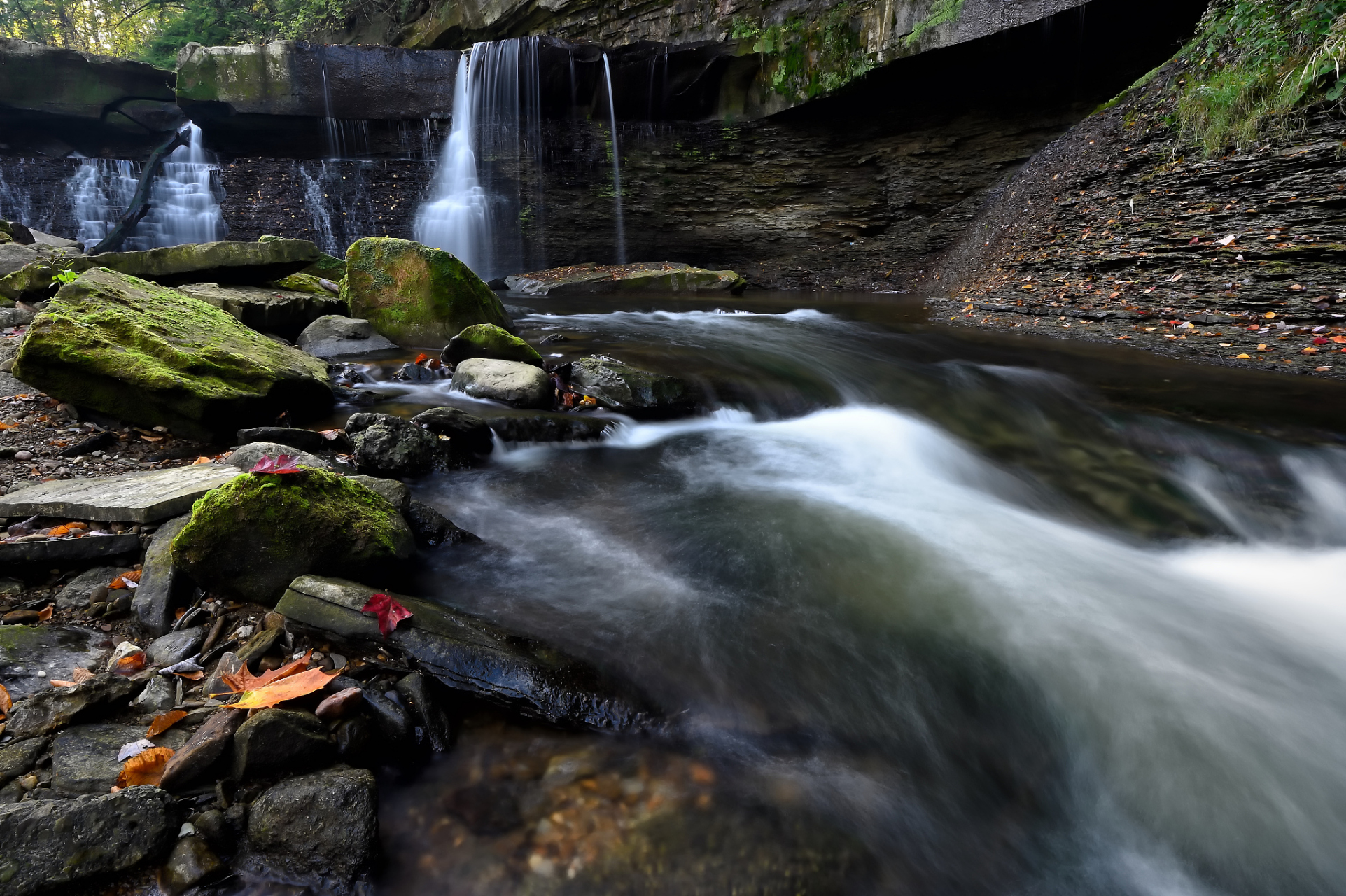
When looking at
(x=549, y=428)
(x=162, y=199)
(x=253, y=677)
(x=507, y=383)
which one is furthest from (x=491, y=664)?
(x=162, y=199)

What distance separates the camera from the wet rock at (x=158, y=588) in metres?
2.16

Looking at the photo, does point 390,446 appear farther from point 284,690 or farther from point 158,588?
point 284,690

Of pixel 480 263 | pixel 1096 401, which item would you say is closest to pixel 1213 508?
pixel 1096 401

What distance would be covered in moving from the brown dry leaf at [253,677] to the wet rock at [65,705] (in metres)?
0.25

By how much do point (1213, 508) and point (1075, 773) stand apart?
2571 millimetres

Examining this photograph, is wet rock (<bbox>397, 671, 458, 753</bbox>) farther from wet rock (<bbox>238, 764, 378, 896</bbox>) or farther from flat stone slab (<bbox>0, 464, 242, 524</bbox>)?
flat stone slab (<bbox>0, 464, 242, 524</bbox>)

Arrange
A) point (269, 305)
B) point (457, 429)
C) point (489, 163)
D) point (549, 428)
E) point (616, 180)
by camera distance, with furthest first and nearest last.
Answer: point (616, 180) → point (489, 163) → point (269, 305) → point (549, 428) → point (457, 429)

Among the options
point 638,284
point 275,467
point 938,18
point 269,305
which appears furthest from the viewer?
point 638,284

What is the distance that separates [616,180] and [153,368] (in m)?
13.3

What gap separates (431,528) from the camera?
119 inches

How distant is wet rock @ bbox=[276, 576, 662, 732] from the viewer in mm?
2047

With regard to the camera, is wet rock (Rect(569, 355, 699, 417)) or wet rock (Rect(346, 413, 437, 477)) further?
wet rock (Rect(569, 355, 699, 417))

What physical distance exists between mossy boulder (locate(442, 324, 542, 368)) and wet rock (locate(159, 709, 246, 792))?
4.35 m

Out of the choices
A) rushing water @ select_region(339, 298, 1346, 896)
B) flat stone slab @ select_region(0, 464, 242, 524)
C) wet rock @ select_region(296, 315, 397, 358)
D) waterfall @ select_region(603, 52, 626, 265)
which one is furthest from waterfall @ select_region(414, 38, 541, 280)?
flat stone slab @ select_region(0, 464, 242, 524)
